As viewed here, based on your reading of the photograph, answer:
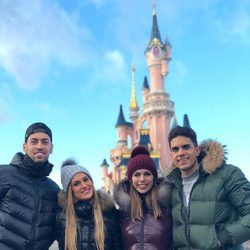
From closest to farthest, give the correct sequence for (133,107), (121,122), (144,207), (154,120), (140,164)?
(144,207), (140,164), (154,120), (121,122), (133,107)

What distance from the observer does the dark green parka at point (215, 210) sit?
11.0 feet

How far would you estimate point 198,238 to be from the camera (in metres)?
3.44

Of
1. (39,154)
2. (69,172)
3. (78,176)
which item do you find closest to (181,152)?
(78,176)

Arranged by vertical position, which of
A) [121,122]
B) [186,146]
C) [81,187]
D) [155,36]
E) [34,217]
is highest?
[155,36]

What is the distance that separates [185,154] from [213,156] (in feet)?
1.00

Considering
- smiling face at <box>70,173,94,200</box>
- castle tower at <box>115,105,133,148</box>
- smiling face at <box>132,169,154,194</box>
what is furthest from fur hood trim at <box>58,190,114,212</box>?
castle tower at <box>115,105,133,148</box>

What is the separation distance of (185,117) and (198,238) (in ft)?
132

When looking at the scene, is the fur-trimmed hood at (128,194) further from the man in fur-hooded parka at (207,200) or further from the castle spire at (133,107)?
the castle spire at (133,107)

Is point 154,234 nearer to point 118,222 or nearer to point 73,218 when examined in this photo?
point 118,222

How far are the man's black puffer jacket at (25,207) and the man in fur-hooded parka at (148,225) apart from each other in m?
0.83

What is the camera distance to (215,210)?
3.47 meters

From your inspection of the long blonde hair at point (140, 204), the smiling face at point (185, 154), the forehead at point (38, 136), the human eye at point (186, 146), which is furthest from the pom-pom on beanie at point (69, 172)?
the human eye at point (186, 146)

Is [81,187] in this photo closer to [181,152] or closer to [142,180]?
[142,180]

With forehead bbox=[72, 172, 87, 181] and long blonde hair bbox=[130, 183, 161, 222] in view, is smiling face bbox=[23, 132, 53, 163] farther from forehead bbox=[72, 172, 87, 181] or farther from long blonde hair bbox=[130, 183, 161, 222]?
long blonde hair bbox=[130, 183, 161, 222]
